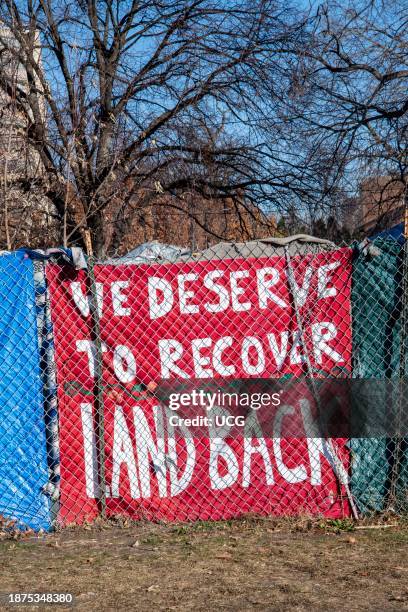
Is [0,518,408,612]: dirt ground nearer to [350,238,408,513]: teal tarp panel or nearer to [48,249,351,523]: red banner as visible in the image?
[48,249,351,523]: red banner

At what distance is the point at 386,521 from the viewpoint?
18.1ft

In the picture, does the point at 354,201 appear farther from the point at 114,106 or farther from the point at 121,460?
the point at 121,460

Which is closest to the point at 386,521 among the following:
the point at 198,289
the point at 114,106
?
the point at 198,289

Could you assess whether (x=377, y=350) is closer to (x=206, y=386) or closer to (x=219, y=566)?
(x=206, y=386)

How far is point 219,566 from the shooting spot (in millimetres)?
4723

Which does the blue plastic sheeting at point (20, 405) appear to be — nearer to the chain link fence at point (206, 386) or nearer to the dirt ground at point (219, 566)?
the chain link fence at point (206, 386)

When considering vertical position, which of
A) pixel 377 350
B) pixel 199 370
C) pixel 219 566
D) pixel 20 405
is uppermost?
pixel 377 350

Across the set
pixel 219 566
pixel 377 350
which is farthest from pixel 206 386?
pixel 219 566

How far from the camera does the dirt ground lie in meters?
4.15

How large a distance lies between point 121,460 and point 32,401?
75cm

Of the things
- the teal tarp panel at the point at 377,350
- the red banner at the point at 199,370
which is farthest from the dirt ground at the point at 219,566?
the teal tarp panel at the point at 377,350

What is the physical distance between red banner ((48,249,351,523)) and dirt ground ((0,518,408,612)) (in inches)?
8.1

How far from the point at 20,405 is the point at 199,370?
4.18 feet

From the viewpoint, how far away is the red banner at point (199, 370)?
5734 mm
